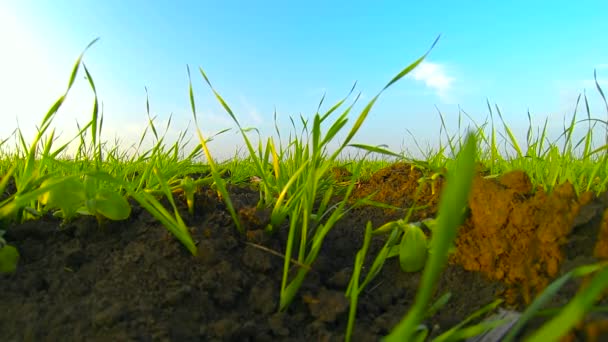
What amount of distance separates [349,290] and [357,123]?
0.45m

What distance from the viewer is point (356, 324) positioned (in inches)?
49.5

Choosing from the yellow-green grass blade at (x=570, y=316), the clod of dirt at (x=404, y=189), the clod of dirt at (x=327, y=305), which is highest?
the clod of dirt at (x=404, y=189)

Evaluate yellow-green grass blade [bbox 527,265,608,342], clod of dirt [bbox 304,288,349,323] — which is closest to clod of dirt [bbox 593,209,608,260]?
clod of dirt [bbox 304,288,349,323]

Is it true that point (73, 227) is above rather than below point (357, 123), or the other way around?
below

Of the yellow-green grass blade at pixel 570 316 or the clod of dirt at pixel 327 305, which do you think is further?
the clod of dirt at pixel 327 305

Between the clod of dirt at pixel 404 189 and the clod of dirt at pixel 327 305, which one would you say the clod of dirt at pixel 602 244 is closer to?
the clod of dirt at pixel 327 305

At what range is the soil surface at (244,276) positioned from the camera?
1186mm

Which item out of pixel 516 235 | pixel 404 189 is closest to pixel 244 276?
pixel 516 235

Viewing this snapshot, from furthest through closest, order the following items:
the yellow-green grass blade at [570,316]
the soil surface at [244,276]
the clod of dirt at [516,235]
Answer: the clod of dirt at [516,235], the soil surface at [244,276], the yellow-green grass blade at [570,316]

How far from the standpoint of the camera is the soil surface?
1.19m

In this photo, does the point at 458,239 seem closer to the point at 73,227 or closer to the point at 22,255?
the point at 73,227

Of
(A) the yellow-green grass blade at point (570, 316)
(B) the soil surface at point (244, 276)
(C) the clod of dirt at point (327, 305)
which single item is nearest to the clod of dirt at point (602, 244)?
(B) the soil surface at point (244, 276)

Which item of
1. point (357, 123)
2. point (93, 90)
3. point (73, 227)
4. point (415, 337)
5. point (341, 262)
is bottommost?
point (415, 337)

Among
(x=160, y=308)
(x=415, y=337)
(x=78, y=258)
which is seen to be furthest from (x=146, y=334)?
(x=415, y=337)
